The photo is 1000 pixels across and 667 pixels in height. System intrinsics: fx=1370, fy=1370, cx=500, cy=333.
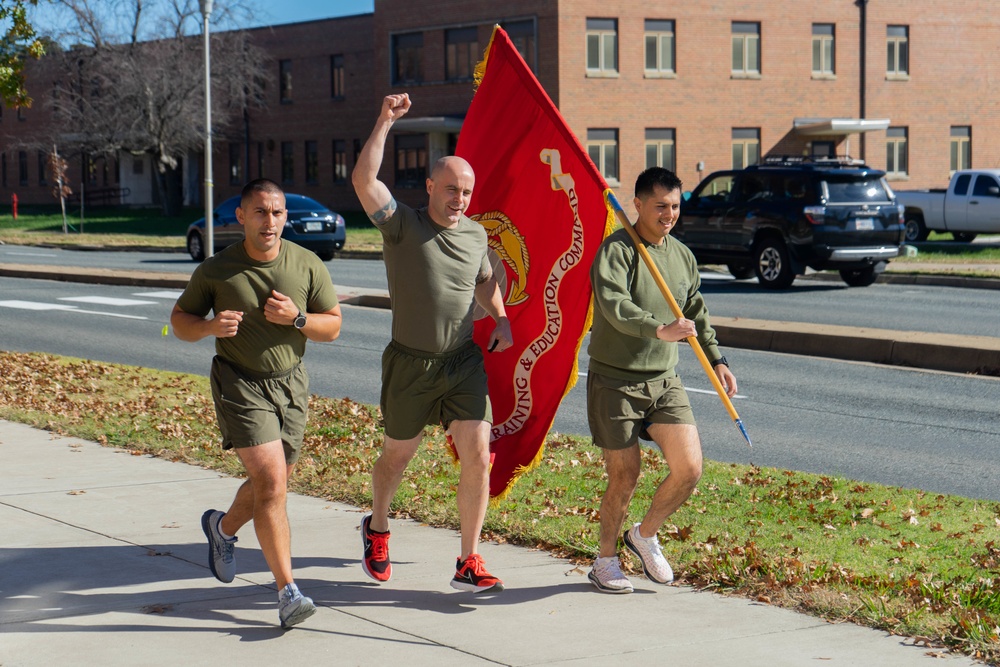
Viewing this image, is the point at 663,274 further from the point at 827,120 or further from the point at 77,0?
the point at 77,0

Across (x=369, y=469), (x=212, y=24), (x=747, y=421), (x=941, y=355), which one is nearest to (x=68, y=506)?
(x=369, y=469)

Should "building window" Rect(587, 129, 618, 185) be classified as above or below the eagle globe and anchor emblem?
above

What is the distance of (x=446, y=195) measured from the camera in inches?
229

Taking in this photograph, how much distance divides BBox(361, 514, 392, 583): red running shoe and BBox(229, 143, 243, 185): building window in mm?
57410

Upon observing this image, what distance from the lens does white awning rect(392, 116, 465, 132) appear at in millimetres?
47162

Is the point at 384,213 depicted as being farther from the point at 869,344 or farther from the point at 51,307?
the point at 51,307

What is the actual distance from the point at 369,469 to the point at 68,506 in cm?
183

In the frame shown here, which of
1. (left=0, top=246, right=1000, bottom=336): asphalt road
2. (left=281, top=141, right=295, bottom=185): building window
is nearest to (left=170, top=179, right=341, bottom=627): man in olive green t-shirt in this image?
(left=0, top=246, right=1000, bottom=336): asphalt road

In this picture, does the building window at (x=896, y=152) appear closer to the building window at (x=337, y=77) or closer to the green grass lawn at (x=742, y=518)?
the building window at (x=337, y=77)

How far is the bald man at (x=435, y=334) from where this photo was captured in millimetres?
5773

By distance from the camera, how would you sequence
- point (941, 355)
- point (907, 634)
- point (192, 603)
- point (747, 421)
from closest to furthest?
point (907, 634) < point (192, 603) < point (747, 421) < point (941, 355)

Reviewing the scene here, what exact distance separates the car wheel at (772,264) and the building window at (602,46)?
23.7m

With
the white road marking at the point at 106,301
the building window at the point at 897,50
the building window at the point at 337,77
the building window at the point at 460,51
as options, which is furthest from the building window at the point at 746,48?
the white road marking at the point at 106,301

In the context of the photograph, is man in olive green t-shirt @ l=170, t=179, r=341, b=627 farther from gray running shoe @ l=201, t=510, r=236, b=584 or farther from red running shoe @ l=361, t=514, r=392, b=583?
red running shoe @ l=361, t=514, r=392, b=583
